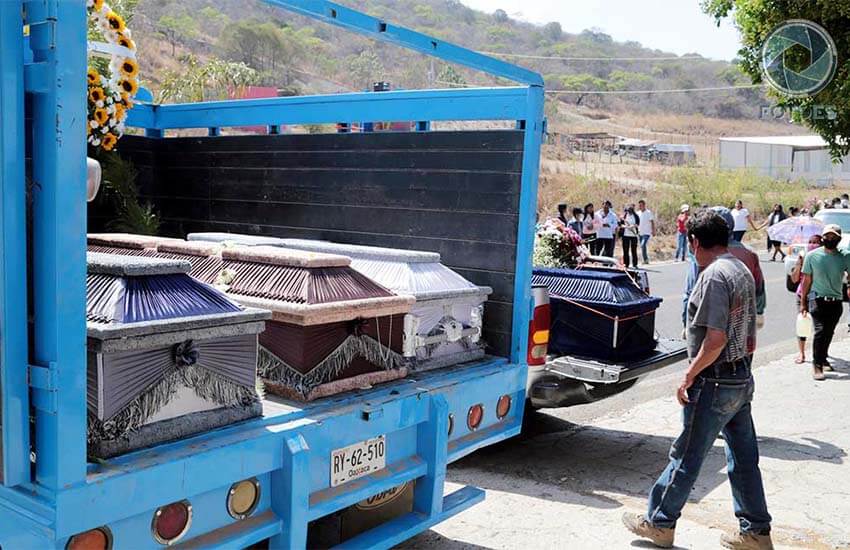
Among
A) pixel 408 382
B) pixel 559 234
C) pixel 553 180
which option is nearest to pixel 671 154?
pixel 553 180

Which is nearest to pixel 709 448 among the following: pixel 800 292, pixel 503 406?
pixel 503 406

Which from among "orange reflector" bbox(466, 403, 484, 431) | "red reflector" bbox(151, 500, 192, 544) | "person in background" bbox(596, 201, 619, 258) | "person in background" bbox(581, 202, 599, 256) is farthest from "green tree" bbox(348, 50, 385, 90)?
"red reflector" bbox(151, 500, 192, 544)

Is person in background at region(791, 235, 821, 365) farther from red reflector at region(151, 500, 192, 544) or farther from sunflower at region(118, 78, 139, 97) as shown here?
red reflector at region(151, 500, 192, 544)

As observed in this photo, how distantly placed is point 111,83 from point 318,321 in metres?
2.08

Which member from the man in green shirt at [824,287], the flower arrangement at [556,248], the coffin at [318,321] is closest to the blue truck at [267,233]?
the coffin at [318,321]

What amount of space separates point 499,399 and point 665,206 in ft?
93.0

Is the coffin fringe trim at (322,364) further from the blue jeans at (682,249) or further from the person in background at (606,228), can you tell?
the blue jeans at (682,249)

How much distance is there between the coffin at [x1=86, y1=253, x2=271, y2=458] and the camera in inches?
97.2

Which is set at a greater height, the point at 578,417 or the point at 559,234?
the point at 559,234

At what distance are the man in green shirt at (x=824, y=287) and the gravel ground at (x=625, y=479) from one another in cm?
96

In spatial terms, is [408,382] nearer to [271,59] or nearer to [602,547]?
[602,547]

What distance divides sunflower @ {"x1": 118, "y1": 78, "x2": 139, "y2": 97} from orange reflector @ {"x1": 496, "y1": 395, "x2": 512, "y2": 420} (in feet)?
8.35

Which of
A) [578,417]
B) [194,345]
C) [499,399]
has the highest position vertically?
[194,345]

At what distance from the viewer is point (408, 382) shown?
3602 mm
